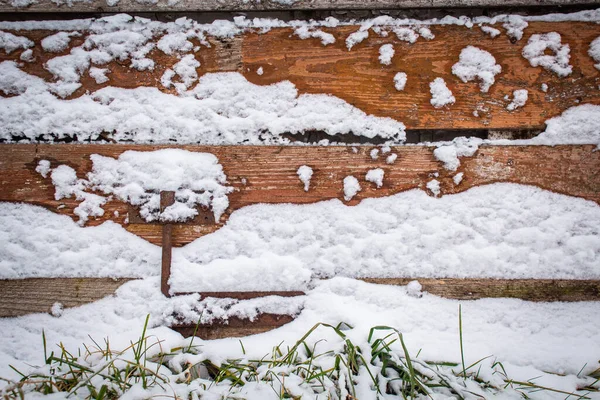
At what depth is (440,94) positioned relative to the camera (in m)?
1.30

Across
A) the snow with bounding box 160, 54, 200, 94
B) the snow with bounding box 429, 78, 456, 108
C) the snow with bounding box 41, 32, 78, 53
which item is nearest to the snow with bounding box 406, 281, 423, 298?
the snow with bounding box 429, 78, 456, 108

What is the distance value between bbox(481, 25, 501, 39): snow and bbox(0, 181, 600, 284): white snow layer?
53 centimetres

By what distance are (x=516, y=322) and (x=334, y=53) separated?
1114 millimetres

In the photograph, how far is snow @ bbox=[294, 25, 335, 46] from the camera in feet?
4.32

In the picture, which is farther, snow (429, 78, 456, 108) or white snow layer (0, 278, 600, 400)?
snow (429, 78, 456, 108)

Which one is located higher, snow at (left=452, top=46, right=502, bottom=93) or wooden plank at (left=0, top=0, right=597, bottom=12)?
wooden plank at (left=0, top=0, right=597, bottom=12)

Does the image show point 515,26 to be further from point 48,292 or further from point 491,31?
point 48,292

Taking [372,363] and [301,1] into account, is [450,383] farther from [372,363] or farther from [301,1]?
[301,1]

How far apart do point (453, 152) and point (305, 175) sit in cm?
52

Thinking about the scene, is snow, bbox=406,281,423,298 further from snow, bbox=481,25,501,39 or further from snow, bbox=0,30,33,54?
snow, bbox=0,30,33,54

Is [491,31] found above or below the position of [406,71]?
above

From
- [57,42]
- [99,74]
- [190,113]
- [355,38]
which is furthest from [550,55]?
[57,42]

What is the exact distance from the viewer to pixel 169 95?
4.31 feet

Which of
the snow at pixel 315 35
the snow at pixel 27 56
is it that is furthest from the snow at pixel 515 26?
the snow at pixel 27 56
